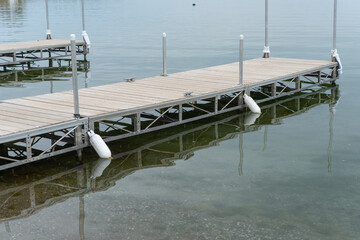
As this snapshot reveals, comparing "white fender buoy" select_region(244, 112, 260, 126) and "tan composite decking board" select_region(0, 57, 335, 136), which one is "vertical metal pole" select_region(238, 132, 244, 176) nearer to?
"white fender buoy" select_region(244, 112, 260, 126)

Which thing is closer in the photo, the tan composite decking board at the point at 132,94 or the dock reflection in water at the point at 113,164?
the dock reflection in water at the point at 113,164

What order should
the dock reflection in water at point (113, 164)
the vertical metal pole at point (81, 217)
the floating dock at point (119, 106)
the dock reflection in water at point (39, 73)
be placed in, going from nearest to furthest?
the vertical metal pole at point (81, 217)
the dock reflection in water at point (113, 164)
the floating dock at point (119, 106)
the dock reflection in water at point (39, 73)

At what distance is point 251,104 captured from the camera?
1162 cm

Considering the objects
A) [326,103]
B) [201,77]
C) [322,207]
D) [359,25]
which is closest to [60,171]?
[322,207]

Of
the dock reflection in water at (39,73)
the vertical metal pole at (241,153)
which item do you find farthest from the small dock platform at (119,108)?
the dock reflection in water at (39,73)

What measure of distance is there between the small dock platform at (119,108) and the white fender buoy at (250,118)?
0.89ft

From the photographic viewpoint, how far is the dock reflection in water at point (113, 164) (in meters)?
7.17

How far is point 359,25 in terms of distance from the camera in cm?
3325

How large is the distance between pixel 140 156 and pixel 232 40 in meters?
18.7

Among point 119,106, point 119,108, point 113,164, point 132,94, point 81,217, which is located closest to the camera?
point 81,217

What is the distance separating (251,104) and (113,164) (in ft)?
13.6

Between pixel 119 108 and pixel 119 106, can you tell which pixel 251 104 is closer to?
pixel 119 106

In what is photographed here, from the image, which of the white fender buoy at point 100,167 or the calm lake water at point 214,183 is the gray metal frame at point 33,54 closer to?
the calm lake water at point 214,183

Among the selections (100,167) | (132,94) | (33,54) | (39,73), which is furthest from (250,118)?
(33,54)
